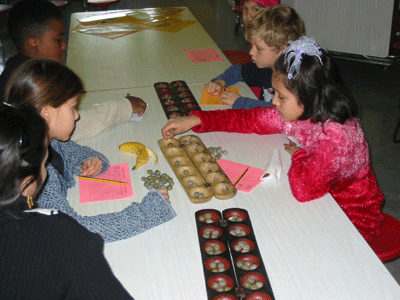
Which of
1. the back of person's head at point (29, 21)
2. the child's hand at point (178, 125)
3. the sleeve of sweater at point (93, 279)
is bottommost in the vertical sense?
the child's hand at point (178, 125)

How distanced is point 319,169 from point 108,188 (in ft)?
2.31

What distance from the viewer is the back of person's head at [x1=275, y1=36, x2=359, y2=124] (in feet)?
4.19

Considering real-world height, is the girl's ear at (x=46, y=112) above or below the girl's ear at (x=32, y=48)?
above

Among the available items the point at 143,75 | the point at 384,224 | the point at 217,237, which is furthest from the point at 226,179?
the point at 143,75

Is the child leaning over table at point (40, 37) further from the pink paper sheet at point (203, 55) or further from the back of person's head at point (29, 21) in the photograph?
the pink paper sheet at point (203, 55)

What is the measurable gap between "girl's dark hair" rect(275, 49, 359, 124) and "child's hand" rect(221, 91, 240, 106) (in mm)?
556

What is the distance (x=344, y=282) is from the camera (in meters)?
0.96

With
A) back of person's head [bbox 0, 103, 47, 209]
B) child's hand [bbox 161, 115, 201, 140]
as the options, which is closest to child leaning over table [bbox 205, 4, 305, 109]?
child's hand [bbox 161, 115, 201, 140]

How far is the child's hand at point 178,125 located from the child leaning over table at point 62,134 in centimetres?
37

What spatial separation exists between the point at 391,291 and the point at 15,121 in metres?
0.93

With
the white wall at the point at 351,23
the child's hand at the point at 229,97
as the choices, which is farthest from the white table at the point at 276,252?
the white wall at the point at 351,23

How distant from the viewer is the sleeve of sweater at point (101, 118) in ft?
5.23

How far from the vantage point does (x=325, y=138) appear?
129 centimetres

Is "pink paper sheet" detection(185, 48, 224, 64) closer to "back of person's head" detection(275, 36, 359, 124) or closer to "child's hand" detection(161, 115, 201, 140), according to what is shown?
"child's hand" detection(161, 115, 201, 140)
